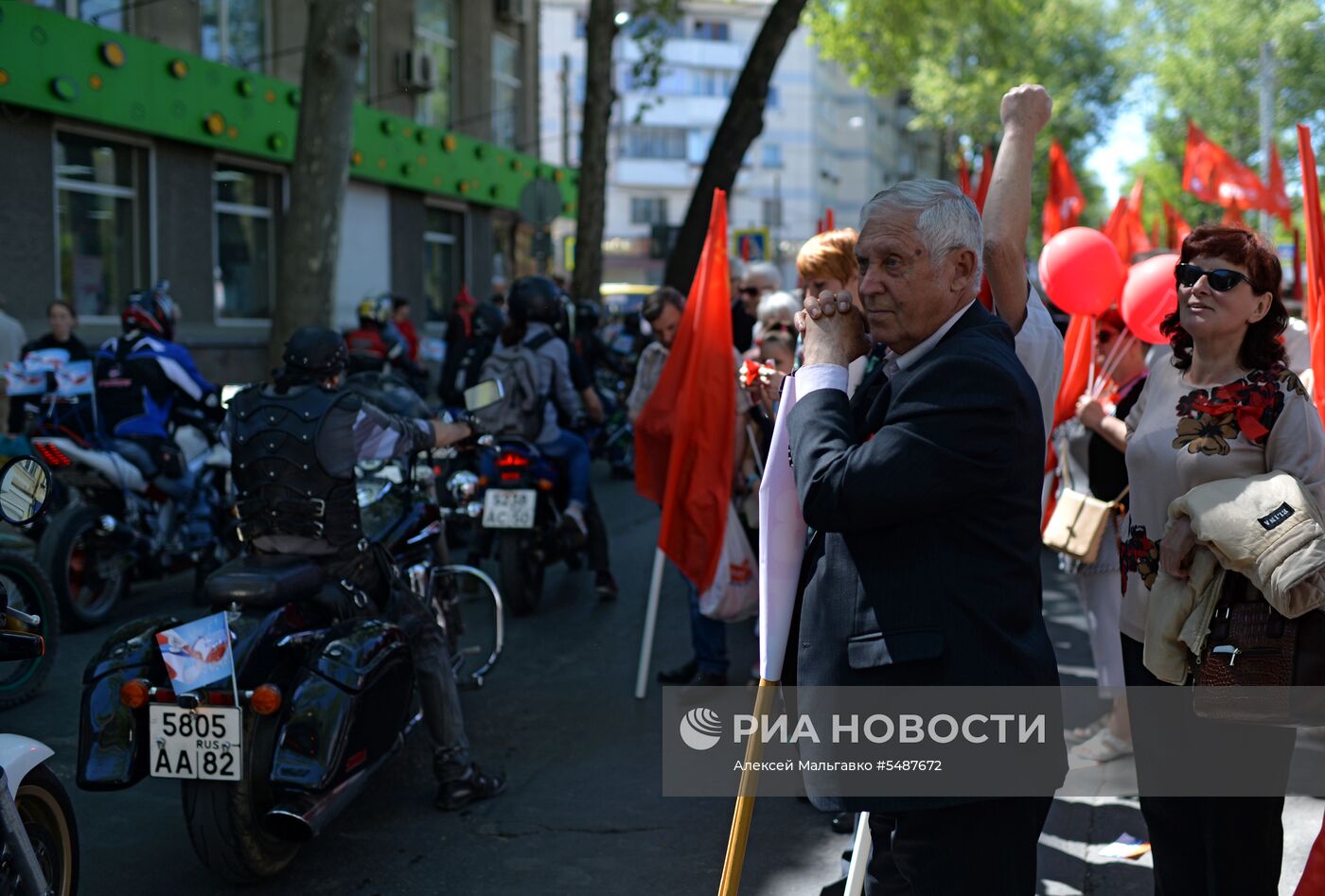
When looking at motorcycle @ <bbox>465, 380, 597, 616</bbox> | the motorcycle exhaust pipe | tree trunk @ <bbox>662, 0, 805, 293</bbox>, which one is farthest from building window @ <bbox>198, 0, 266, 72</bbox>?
the motorcycle exhaust pipe

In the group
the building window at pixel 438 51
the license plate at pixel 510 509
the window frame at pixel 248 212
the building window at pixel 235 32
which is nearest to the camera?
the license plate at pixel 510 509

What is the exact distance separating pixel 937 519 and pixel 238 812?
2.48m

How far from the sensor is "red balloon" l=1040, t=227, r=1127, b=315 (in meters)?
5.19

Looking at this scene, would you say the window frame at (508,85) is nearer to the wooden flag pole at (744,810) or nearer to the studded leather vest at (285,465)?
the studded leather vest at (285,465)

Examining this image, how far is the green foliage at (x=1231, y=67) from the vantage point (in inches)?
1428

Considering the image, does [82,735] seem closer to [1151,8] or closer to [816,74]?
[1151,8]

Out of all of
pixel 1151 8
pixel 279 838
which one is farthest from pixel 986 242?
pixel 1151 8

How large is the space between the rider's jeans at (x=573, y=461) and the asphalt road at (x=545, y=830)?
210 centimetres

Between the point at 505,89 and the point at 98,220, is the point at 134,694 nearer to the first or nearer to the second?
the point at 98,220

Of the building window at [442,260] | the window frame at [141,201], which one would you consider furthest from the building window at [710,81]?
the window frame at [141,201]

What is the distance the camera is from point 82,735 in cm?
387

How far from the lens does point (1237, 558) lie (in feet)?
9.69

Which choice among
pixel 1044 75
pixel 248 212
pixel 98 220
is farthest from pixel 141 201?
pixel 1044 75

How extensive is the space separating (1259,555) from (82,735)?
10.3 feet
